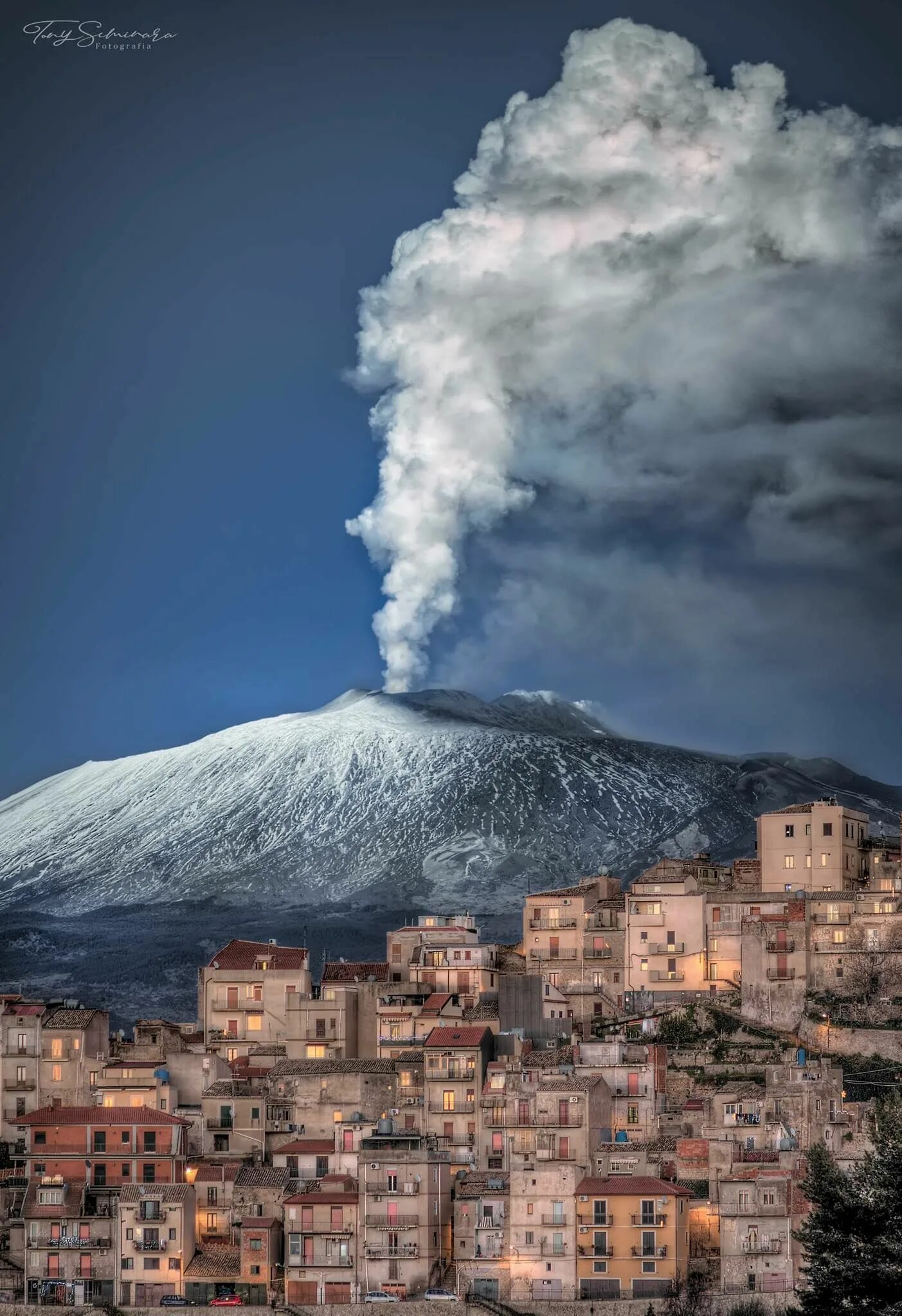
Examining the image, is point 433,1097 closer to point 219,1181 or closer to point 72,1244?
point 219,1181

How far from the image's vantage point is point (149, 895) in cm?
17725

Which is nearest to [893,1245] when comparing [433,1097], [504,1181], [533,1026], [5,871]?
[504,1181]

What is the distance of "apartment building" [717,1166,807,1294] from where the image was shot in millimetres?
64375

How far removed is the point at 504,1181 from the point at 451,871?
103136 mm

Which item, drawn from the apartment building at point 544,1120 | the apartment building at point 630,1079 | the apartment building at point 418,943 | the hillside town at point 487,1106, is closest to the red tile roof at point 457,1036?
the hillside town at point 487,1106

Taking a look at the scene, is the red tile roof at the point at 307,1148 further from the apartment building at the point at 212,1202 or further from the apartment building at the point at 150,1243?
the apartment building at the point at 150,1243

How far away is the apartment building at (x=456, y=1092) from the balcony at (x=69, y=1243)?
10.6 m

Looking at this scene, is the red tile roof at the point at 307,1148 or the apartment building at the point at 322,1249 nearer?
the apartment building at the point at 322,1249

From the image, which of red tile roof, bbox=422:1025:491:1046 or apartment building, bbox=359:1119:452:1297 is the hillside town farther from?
red tile roof, bbox=422:1025:491:1046

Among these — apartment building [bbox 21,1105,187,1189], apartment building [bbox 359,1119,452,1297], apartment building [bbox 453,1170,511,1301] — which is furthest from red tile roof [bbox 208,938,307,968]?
apartment building [bbox 453,1170,511,1301]

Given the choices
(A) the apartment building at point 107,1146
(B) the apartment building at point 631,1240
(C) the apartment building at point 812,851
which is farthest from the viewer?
(C) the apartment building at point 812,851

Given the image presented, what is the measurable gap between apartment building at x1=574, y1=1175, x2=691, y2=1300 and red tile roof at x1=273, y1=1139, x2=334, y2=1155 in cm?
912

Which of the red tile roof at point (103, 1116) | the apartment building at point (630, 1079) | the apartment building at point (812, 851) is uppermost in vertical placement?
the apartment building at point (812, 851)

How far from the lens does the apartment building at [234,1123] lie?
73500 millimetres
